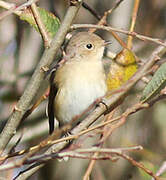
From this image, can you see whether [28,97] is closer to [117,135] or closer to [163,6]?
[117,135]

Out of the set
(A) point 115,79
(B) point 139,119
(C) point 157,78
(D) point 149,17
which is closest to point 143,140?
(B) point 139,119

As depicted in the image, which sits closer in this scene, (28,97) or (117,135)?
(28,97)

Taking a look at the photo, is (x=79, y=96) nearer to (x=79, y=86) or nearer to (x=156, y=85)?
(x=79, y=86)

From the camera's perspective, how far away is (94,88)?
2846mm

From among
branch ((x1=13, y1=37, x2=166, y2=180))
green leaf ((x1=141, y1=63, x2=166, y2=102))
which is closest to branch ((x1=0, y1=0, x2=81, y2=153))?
branch ((x1=13, y1=37, x2=166, y2=180))

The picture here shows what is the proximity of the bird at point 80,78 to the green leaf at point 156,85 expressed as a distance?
42.3 inches

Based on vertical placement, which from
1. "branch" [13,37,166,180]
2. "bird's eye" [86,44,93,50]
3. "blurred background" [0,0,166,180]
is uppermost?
"branch" [13,37,166,180]

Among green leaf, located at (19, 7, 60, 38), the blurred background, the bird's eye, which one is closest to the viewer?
green leaf, located at (19, 7, 60, 38)

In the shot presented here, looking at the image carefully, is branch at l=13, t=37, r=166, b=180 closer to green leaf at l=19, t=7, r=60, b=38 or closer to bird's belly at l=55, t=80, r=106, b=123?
green leaf at l=19, t=7, r=60, b=38

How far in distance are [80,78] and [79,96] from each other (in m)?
0.11

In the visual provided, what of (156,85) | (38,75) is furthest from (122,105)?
(38,75)

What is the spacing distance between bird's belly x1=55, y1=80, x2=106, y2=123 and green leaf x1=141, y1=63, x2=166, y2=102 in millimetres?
1091

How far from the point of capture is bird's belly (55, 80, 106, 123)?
2840mm

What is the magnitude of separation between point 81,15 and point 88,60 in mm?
1205
